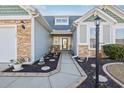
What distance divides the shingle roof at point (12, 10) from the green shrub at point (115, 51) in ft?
18.1

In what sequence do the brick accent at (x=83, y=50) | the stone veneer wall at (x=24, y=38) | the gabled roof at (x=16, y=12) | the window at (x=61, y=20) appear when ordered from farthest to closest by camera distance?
the window at (x=61, y=20)
the brick accent at (x=83, y=50)
the stone veneer wall at (x=24, y=38)
the gabled roof at (x=16, y=12)

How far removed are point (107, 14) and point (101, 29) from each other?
45.2 inches

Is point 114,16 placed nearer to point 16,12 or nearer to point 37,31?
point 37,31

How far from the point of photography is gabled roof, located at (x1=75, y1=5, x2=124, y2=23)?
42.4 ft

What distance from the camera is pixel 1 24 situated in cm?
1039

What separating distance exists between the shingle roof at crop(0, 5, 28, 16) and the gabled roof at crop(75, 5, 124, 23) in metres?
4.35

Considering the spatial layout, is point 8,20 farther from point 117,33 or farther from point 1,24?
point 117,33

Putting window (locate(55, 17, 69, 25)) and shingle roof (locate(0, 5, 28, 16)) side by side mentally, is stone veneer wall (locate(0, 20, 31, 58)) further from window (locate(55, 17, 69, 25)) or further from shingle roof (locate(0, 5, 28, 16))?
window (locate(55, 17, 69, 25))

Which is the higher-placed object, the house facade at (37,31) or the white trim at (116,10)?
the white trim at (116,10)

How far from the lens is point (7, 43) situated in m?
10.6

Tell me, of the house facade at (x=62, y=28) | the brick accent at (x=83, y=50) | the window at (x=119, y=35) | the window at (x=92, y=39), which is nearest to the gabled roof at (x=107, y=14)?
the window at (x=119, y=35)

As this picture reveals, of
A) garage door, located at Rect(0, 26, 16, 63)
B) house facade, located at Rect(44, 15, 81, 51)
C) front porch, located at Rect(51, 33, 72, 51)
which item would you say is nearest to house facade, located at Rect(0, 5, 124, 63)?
garage door, located at Rect(0, 26, 16, 63)

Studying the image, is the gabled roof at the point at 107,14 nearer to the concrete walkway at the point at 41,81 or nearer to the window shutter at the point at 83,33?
the window shutter at the point at 83,33

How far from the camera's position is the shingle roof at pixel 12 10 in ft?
33.6
